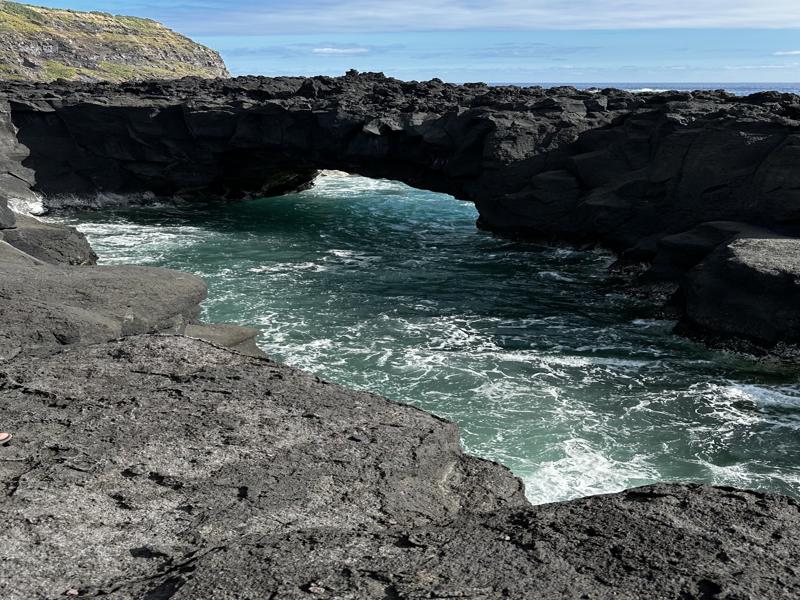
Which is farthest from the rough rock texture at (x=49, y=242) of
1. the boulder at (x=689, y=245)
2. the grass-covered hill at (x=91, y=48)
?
the grass-covered hill at (x=91, y=48)

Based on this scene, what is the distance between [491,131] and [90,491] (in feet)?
104

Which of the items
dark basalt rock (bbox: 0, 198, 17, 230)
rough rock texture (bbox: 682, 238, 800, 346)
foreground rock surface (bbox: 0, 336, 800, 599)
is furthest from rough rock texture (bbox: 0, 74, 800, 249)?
foreground rock surface (bbox: 0, 336, 800, 599)

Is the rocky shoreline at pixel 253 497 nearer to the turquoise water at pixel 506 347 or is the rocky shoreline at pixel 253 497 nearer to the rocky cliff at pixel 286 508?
the rocky cliff at pixel 286 508

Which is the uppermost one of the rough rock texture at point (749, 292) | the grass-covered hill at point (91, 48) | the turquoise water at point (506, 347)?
the grass-covered hill at point (91, 48)

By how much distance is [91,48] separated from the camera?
121 metres

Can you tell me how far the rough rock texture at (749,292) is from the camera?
21.5 m

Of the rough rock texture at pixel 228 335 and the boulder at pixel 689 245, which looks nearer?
the rough rock texture at pixel 228 335

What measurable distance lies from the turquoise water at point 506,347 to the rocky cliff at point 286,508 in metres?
6.59

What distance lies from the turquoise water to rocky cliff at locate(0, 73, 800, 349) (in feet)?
5.70

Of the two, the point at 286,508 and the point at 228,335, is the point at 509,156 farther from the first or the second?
the point at 286,508

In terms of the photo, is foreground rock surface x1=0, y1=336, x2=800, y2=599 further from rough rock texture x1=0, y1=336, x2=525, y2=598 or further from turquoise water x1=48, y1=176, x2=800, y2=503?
turquoise water x1=48, y1=176, x2=800, y2=503

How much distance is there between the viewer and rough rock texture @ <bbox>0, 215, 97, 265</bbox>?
23.4 meters

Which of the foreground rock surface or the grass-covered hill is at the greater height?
the grass-covered hill

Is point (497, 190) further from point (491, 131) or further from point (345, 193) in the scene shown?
point (345, 193)
